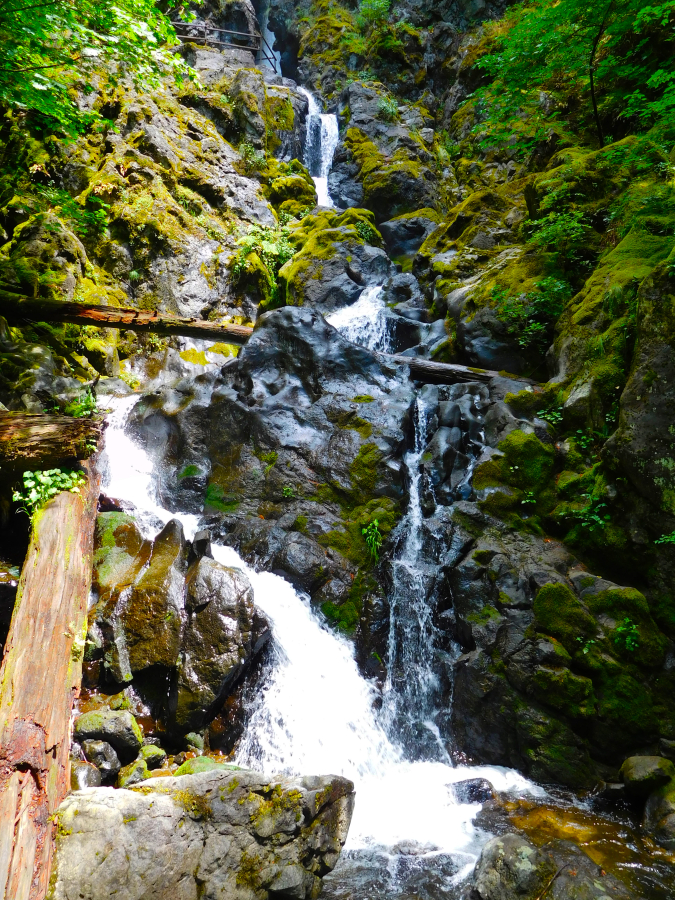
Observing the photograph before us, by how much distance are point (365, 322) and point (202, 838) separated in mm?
11911

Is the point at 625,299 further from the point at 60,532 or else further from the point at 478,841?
the point at 60,532

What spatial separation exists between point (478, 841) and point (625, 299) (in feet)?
24.9

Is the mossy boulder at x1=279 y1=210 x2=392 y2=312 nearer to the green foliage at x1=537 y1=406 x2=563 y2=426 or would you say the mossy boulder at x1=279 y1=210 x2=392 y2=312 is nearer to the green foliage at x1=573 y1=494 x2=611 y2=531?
the green foliage at x1=537 y1=406 x2=563 y2=426

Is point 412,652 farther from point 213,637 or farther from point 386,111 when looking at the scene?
point 386,111

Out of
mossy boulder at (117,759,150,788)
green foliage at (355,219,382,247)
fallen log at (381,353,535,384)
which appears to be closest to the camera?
mossy boulder at (117,759,150,788)

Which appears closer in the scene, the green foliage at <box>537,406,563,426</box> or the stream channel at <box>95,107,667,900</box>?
the stream channel at <box>95,107,667,900</box>

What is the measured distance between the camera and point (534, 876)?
3.80 m

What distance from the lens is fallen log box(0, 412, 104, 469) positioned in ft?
16.1

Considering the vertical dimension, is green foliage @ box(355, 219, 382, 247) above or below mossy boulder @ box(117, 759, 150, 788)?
above

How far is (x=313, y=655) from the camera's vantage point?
693 cm

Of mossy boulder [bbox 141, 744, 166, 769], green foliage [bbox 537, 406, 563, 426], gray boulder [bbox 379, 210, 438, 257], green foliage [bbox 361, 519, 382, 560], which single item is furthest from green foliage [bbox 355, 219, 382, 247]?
mossy boulder [bbox 141, 744, 166, 769]

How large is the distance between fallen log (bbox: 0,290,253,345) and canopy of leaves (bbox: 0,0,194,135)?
2962 millimetres

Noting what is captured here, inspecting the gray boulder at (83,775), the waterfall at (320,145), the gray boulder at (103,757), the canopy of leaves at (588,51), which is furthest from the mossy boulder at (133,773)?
the waterfall at (320,145)

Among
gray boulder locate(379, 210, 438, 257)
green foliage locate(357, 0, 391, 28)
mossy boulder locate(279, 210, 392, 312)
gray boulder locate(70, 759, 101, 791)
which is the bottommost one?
gray boulder locate(70, 759, 101, 791)
